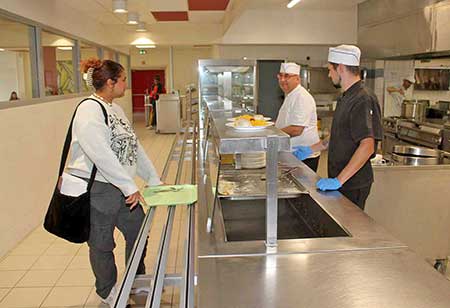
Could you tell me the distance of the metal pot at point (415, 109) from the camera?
5199 millimetres

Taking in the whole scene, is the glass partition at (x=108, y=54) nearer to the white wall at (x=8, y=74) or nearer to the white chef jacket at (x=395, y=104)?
the white wall at (x=8, y=74)

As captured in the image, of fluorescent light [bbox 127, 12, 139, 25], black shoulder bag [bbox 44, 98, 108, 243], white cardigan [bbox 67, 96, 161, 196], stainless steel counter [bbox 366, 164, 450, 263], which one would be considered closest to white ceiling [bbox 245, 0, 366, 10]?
fluorescent light [bbox 127, 12, 139, 25]

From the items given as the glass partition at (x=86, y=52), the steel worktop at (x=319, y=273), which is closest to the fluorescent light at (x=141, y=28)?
the glass partition at (x=86, y=52)

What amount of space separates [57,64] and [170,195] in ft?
13.9

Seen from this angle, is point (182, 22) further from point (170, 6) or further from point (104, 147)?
point (104, 147)

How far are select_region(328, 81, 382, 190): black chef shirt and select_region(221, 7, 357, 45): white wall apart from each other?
510cm

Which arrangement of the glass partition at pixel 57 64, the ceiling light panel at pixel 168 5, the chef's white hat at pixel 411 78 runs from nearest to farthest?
the glass partition at pixel 57 64 < the chef's white hat at pixel 411 78 < the ceiling light panel at pixel 168 5

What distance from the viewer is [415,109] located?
17.6 feet

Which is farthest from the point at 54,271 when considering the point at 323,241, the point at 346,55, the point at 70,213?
the point at 346,55

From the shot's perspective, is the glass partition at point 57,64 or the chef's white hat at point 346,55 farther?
the glass partition at point 57,64

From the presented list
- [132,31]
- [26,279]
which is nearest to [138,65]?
[132,31]

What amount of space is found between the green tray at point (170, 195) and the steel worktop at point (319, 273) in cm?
21

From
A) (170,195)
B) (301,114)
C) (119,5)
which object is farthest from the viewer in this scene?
(119,5)

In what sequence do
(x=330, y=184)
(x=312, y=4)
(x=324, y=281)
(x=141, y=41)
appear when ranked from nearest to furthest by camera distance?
(x=324, y=281) → (x=330, y=184) → (x=312, y=4) → (x=141, y=41)
